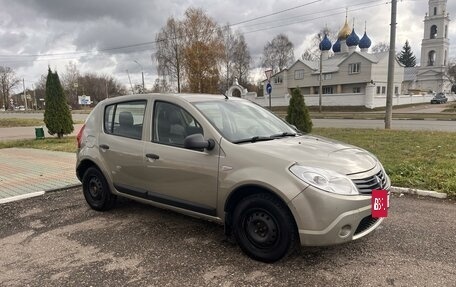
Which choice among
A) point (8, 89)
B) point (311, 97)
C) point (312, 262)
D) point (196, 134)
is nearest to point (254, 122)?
point (196, 134)

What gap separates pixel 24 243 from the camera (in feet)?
14.0

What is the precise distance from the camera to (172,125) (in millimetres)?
4301

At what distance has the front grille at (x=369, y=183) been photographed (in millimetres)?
3308

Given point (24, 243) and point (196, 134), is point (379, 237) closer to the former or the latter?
point (196, 134)

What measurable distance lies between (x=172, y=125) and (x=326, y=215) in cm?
209

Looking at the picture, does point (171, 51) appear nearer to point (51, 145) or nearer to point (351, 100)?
point (351, 100)

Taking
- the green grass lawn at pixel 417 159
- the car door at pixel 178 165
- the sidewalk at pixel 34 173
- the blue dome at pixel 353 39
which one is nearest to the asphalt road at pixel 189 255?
the car door at pixel 178 165

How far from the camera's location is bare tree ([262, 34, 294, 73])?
79875mm

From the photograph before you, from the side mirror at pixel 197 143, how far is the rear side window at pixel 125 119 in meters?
1.14

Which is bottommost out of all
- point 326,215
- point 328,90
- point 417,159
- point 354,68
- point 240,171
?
point 417,159

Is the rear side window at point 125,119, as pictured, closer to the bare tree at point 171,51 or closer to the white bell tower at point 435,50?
the bare tree at point 171,51

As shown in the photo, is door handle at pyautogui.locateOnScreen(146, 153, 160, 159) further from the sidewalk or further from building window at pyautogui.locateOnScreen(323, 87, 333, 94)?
building window at pyautogui.locateOnScreen(323, 87, 333, 94)

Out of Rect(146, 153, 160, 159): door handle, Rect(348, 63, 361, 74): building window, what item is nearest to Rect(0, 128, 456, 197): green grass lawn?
Rect(146, 153, 160, 159): door handle

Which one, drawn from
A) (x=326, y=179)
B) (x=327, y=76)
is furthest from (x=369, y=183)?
(x=327, y=76)
